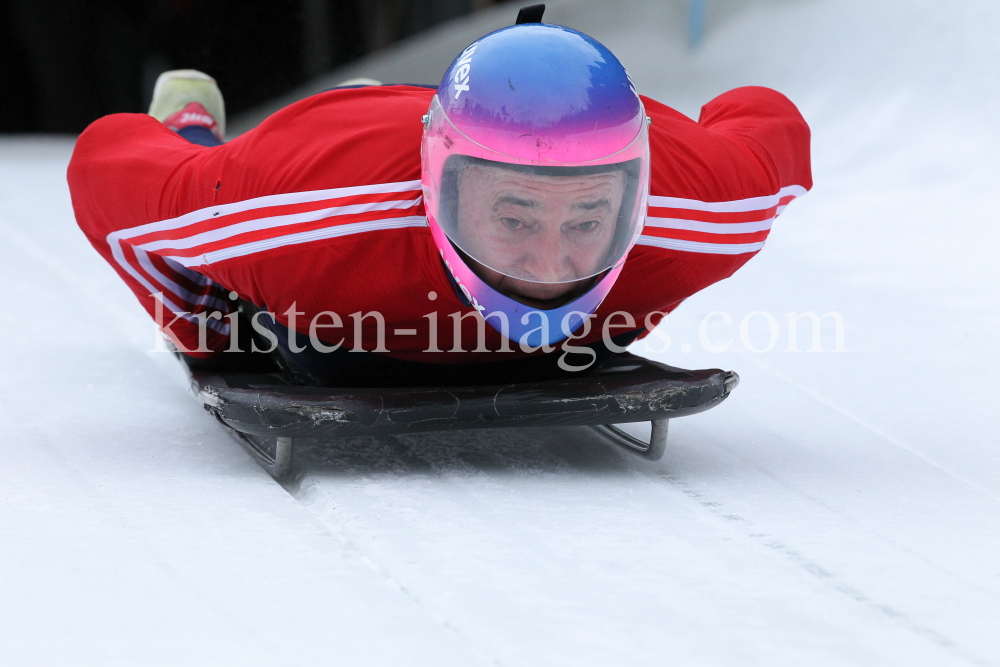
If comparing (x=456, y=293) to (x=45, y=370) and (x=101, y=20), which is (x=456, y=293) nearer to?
(x=45, y=370)

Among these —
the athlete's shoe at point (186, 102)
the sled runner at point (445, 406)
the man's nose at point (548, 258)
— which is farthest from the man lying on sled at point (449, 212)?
→ the athlete's shoe at point (186, 102)

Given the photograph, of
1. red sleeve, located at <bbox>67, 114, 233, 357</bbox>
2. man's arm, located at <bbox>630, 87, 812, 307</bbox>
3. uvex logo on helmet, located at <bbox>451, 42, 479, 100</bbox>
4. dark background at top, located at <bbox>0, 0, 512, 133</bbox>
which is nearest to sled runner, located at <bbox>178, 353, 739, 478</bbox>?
man's arm, located at <bbox>630, 87, 812, 307</bbox>

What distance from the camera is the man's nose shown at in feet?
5.89

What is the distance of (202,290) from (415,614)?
3.82ft

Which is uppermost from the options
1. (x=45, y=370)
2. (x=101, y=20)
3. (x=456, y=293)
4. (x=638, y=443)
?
(x=456, y=293)

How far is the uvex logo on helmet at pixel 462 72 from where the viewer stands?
1843 mm

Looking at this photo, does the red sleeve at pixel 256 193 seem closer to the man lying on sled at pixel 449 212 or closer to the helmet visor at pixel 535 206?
the man lying on sled at pixel 449 212

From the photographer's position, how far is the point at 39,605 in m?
1.49

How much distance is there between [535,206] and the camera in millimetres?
1779

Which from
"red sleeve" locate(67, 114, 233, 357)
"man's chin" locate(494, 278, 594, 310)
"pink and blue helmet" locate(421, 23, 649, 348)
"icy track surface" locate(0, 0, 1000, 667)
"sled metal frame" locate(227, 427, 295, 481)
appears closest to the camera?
"icy track surface" locate(0, 0, 1000, 667)

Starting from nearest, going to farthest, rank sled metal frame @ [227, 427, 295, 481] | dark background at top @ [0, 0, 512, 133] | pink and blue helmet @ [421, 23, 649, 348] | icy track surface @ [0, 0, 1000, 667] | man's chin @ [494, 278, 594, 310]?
icy track surface @ [0, 0, 1000, 667] → pink and blue helmet @ [421, 23, 649, 348] → man's chin @ [494, 278, 594, 310] → sled metal frame @ [227, 427, 295, 481] → dark background at top @ [0, 0, 512, 133]

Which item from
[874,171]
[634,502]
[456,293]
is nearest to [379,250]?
[456,293]

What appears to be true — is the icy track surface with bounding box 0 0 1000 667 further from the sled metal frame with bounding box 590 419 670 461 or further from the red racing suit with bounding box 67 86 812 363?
the red racing suit with bounding box 67 86 812 363

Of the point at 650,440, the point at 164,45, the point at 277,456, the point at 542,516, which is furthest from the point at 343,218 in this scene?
the point at 164,45
